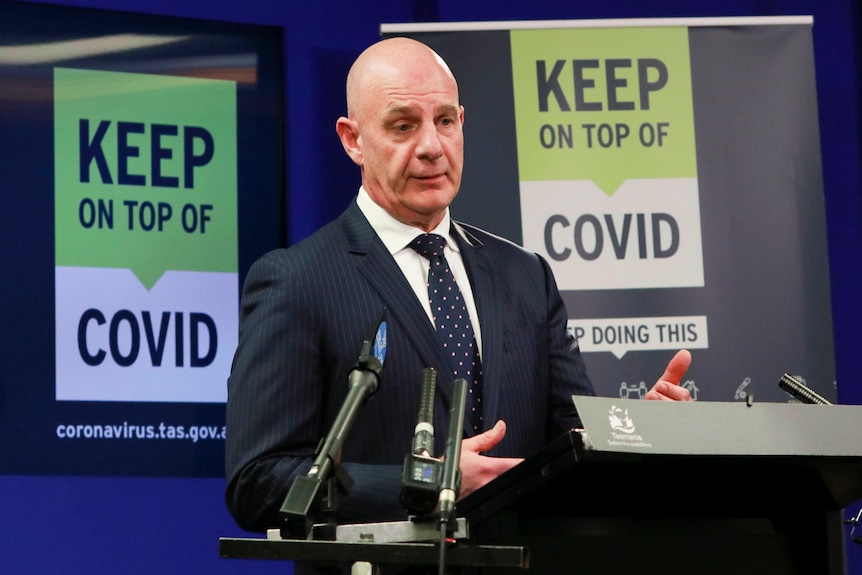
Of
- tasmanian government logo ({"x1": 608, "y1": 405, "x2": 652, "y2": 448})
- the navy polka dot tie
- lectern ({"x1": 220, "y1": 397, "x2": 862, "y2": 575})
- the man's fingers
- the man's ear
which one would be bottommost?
lectern ({"x1": 220, "y1": 397, "x2": 862, "y2": 575})

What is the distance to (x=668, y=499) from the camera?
1.85 m

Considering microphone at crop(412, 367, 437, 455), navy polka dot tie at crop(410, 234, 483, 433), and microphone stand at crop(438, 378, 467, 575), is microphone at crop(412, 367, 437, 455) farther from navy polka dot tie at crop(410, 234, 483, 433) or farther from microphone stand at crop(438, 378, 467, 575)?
navy polka dot tie at crop(410, 234, 483, 433)

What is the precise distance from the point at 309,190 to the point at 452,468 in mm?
3146

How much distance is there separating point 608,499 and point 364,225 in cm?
92

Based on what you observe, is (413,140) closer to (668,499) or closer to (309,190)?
(668,499)

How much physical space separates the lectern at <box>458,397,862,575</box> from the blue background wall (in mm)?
2668

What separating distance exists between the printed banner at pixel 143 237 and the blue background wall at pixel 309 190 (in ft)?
0.88

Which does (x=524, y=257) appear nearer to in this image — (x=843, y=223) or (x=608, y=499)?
(x=608, y=499)

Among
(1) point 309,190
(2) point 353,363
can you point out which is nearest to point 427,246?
(2) point 353,363

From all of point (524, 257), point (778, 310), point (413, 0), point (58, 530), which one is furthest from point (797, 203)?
point (58, 530)

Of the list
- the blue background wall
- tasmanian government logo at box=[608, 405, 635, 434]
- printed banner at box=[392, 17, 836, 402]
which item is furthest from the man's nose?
the blue background wall

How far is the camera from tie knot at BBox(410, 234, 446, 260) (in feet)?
8.25

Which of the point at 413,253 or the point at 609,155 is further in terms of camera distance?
the point at 609,155

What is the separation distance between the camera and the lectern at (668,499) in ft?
5.16
